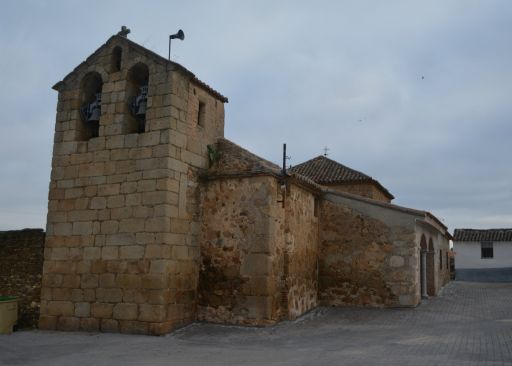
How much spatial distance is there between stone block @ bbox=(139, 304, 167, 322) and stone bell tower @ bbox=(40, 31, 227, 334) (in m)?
0.02

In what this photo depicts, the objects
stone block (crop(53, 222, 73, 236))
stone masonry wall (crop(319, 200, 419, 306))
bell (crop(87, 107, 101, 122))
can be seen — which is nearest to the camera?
stone block (crop(53, 222, 73, 236))

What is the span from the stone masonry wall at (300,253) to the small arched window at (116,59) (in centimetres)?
499

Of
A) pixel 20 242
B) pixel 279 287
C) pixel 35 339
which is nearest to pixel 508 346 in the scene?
pixel 279 287

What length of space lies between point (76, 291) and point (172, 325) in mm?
2417

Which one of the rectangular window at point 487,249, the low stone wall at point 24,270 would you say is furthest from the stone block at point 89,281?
the rectangular window at point 487,249

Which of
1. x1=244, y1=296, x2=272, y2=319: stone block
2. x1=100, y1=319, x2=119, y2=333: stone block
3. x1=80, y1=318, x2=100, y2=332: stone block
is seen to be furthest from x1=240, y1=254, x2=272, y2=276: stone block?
x1=80, y1=318, x2=100, y2=332: stone block

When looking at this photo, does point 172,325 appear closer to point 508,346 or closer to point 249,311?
point 249,311

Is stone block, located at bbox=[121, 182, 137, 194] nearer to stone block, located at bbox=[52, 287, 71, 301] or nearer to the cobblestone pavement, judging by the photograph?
stone block, located at bbox=[52, 287, 71, 301]

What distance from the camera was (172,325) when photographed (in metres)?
10.3

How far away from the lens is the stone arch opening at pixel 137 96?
11297mm

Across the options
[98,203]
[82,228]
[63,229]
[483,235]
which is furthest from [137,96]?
[483,235]

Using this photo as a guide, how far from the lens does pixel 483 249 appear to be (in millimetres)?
29500

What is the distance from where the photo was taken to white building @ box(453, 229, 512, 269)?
28.8m

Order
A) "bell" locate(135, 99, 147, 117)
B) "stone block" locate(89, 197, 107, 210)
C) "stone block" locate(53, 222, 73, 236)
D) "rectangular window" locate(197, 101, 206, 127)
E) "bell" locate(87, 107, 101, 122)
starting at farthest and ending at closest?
"rectangular window" locate(197, 101, 206, 127) → "bell" locate(87, 107, 101, 122) → "stone block" locate(53, 222, 73, 236) → "bell" locate(135, 99, 147, 117) → "stone block" locate(89, 197, 107, 210)
